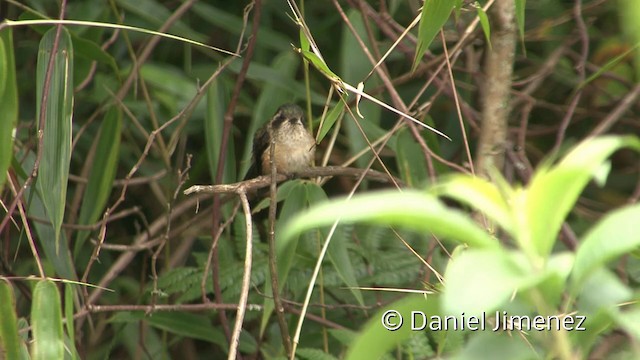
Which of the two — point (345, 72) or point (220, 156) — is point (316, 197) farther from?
point (345, 72)

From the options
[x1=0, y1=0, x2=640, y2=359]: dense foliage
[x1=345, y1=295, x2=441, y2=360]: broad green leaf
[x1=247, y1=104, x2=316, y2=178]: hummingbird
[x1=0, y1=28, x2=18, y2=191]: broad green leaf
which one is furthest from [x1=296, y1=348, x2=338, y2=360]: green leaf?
[x1=345, y1=295, x2=441, y2=360]: broad green leaf

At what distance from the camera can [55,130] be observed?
2.72 m

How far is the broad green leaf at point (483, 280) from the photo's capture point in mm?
1073

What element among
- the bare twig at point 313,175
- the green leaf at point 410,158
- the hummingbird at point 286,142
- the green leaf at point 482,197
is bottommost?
the hummingbird at point 286,142

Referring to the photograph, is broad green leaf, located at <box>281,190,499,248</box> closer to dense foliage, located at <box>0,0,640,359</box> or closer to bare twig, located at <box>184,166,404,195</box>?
dense foliage, located at <box>0,0,640,359</box>

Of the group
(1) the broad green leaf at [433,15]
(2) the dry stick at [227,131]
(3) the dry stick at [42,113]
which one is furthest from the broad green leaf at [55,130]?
(1) the broad green leaf at [433,15]

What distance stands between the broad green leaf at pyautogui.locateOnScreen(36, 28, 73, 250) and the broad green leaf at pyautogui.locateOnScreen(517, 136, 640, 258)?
5.59ft

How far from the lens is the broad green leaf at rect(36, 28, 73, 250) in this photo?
2.67 meters

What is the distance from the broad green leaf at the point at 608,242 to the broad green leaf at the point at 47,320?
1.37 meters

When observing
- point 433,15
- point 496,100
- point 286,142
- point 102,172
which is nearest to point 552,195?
point 433,15

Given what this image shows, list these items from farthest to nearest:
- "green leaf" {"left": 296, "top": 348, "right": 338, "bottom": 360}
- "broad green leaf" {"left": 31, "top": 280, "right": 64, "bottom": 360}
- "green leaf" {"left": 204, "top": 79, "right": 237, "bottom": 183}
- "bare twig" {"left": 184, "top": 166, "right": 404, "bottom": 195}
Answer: "green leaf" {"left": 204, "top": 79, "right": 237, "bottom": 183}, "green leaf" {"left": 296, "top": 348, "right": 338, "bottom": 360}, "bare twig" {"left": 184, "top": 166, "right": 404, "bottom": 195}, "broad green leaf" {"left": 31, "top": 280, "right": 64, "bottom": 360}

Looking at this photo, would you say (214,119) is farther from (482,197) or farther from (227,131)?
(482,197)

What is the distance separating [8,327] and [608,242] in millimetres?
1510

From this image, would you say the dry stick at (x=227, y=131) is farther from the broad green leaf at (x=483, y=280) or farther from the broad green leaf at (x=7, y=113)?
the broad green leaf at (x=483, y=280)
